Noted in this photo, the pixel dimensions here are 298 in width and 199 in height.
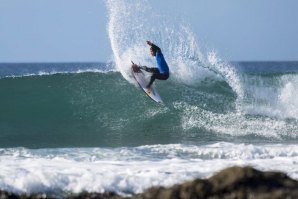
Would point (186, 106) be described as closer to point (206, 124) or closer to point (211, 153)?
point (206, 124)

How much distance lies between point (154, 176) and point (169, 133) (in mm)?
6406

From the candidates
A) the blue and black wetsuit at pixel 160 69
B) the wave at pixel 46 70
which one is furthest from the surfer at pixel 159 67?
the wave at pixel 46 70

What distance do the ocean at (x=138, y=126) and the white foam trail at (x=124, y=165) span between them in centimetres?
1

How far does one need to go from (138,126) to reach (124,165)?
19.0 feet

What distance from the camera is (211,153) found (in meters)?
10.8

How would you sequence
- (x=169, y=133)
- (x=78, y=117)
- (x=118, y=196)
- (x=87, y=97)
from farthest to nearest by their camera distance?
(x=87, y=97), (x=78, y=117), (x=169, y=133), (x=118, y=196)

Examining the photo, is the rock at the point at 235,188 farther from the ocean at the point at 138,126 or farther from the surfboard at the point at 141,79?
the surfboard at the point at 141,79

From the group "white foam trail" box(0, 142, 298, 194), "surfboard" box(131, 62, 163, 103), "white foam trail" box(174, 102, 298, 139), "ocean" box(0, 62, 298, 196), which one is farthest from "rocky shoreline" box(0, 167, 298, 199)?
"surfboard" box(131, 62, 163, 103)

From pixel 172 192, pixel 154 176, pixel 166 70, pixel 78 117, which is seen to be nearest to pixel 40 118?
pixel 78 117

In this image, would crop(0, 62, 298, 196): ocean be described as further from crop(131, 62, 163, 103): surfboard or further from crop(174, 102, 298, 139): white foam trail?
crop(131, 62, 163, 103): surfboard

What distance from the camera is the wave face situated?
13.6 metres

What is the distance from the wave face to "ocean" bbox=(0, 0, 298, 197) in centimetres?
3

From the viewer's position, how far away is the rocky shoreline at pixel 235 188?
6.18 metres

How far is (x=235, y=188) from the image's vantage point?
6289 millimetres
